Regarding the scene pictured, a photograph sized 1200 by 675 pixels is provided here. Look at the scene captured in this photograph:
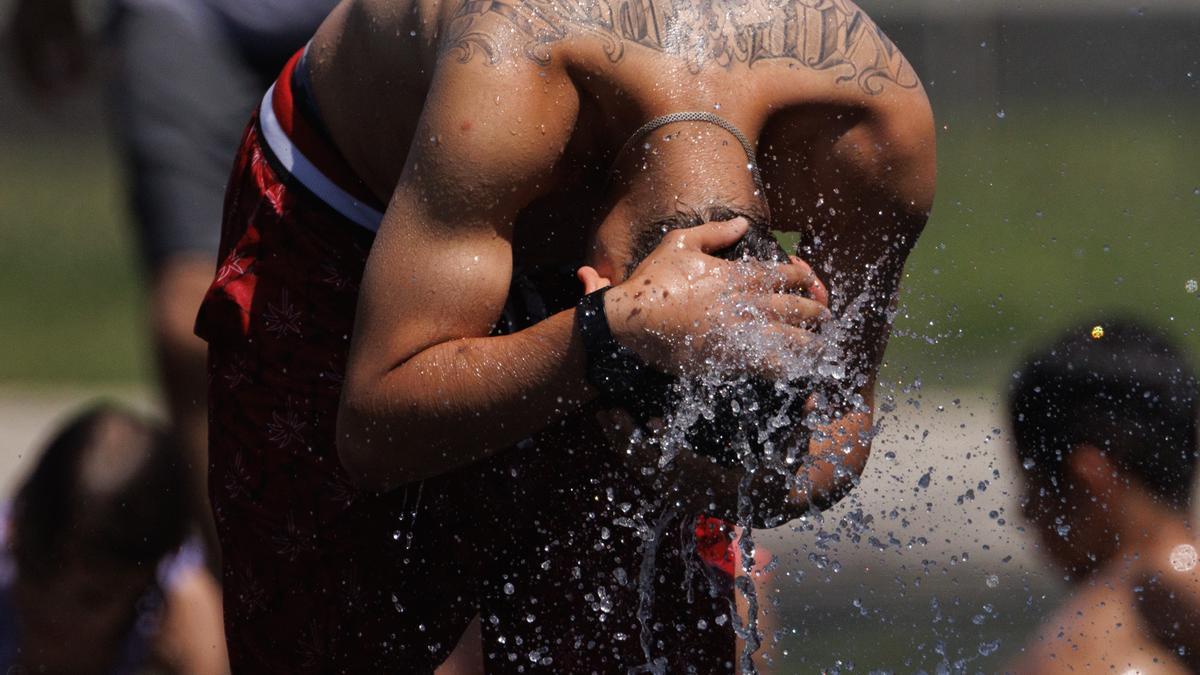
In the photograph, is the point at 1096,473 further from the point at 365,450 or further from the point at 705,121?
the point at 365,450

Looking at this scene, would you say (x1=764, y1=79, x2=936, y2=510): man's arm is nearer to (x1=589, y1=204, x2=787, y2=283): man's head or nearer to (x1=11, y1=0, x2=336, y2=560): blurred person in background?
(x1=589, y1=204, x2=787, y2=283): man's head

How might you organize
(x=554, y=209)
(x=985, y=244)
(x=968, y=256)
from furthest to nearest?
(x=985, y=244) → (x=968, y=256) → (x=554, y=209)

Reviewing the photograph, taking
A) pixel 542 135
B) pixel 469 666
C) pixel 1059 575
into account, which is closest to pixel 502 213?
pixel 542 135

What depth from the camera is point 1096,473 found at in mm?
2867

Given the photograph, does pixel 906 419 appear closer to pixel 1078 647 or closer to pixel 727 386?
pixel 1078 647

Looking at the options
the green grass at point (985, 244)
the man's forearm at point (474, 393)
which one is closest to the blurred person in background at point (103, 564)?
the man's forearm at point (474, 393)

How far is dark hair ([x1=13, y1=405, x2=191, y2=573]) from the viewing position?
3.11 m

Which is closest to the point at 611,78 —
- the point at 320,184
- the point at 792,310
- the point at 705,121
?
the point at 705,121

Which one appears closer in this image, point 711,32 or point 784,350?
point 784,350

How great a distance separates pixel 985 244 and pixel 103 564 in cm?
574

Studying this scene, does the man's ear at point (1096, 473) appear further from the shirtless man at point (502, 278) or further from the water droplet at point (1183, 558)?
the shirtless man at point (502, 278)

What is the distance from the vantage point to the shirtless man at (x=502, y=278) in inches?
77.5

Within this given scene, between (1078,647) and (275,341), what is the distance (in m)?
1.36

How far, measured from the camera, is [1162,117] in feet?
31.5
